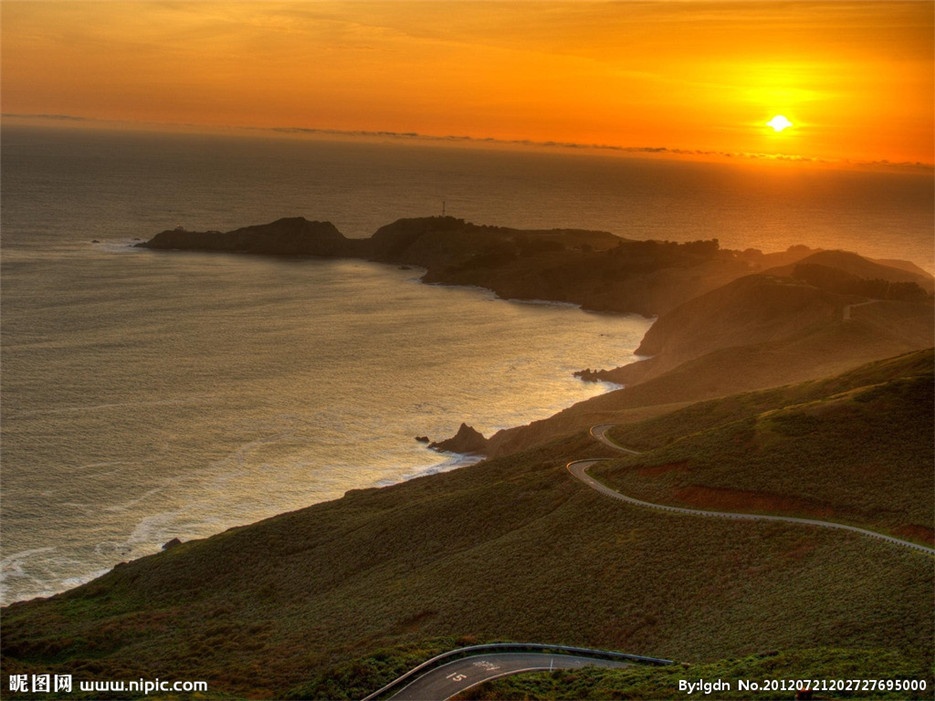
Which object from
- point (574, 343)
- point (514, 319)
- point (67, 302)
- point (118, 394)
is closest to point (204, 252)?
point (67, 302)

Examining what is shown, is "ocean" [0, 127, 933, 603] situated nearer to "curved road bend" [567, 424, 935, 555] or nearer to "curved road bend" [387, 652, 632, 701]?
"curved road bend" [567, 424, 935, 555]

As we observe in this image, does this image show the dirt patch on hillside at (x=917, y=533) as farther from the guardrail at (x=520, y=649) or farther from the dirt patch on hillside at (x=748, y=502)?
the guardrail at (x=520, y=649)

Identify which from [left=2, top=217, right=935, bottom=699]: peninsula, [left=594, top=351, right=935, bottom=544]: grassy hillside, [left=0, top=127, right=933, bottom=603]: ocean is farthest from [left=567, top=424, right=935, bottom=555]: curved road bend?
[left=0, top=127, right=933, bottom=603]: ocean

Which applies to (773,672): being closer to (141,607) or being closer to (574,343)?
(141,607)

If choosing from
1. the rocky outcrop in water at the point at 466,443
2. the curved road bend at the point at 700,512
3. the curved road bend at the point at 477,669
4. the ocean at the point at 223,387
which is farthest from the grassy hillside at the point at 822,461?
the ocean at the point at 223,387

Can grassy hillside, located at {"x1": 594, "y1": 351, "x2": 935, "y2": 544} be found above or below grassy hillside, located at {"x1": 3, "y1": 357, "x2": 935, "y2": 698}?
above

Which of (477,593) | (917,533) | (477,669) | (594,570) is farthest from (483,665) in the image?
(917,533)
